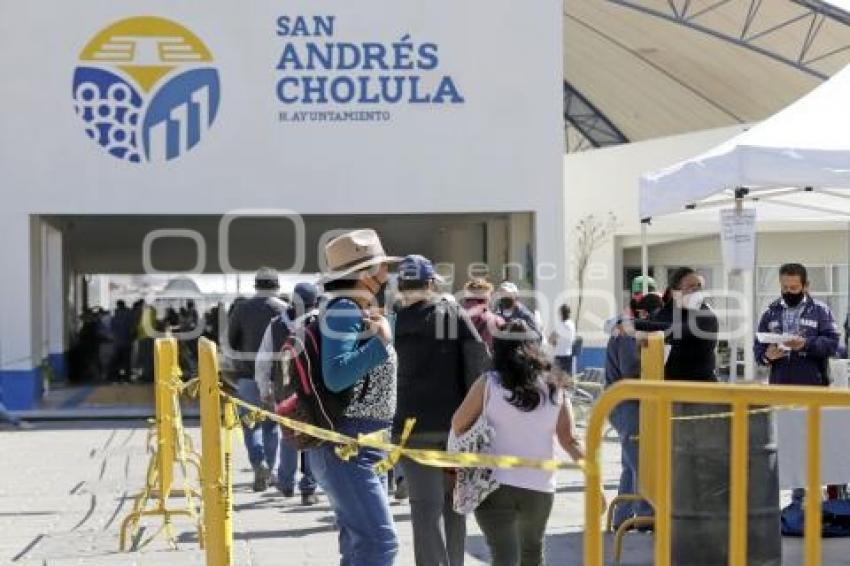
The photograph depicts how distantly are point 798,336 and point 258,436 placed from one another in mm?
4578

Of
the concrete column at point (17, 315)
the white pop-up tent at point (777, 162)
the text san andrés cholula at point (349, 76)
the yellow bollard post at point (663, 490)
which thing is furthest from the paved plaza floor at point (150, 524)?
the text san andrés cholula at point (349, 76)

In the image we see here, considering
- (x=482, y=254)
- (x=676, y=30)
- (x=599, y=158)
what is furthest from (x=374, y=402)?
(x=676, y=30)

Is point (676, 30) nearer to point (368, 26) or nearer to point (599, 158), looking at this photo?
point (599, 158)

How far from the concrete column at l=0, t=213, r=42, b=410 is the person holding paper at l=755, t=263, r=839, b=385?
12.8 m

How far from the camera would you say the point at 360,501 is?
226 inches

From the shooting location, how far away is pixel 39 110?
64.9 ft

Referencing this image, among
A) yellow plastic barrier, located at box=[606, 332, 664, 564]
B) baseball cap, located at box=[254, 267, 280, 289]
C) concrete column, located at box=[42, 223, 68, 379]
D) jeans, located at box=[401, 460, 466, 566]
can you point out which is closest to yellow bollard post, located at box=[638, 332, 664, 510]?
yellow plastic barrier, located at box=[606, 332, 664, 564]

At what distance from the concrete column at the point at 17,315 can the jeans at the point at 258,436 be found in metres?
9.16

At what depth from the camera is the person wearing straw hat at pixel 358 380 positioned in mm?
5688

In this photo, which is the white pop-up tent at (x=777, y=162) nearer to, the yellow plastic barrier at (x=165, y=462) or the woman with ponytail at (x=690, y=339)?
the woman with ponytail at (x=690, y=339)

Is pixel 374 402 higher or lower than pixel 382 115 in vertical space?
lower

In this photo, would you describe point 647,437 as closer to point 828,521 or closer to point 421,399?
point 421,399

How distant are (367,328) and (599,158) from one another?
77.2 feet

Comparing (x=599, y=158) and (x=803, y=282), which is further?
(x=599, y=158)
